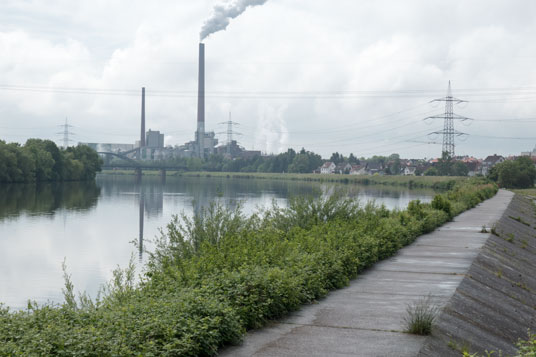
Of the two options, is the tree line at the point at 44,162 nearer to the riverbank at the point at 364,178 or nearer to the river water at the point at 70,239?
the river water at the point at 70,239

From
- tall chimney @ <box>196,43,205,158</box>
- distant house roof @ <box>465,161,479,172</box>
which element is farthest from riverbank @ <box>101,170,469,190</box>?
distant house roof @ <box>465,161,479,172</box>

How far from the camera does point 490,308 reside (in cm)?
1119

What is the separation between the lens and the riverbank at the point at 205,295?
6051 mm

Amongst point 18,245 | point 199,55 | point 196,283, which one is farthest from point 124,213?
point 199,55

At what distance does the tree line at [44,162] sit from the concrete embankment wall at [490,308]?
255 feet

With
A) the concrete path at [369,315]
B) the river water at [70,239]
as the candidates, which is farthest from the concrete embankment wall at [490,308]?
the river water at [70,239]

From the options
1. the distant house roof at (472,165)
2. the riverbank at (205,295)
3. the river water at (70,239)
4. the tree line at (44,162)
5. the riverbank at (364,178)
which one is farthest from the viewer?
the distant house roof at (472,165)

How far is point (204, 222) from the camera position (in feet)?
46.6

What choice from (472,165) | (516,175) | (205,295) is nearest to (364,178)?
(516,175)

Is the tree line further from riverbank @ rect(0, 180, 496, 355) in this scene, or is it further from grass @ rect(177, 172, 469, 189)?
riverbank @ rect(0, 180, 496, 355)

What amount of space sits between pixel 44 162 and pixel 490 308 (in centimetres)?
9168

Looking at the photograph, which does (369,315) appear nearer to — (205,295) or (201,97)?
(205,295)

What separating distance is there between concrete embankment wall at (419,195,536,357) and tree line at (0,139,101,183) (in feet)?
255

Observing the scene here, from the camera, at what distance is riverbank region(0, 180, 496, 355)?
6.05 meters
